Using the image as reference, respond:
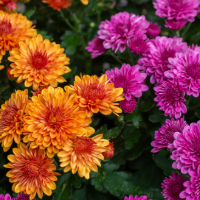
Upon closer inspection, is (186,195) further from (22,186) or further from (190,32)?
(190,32)

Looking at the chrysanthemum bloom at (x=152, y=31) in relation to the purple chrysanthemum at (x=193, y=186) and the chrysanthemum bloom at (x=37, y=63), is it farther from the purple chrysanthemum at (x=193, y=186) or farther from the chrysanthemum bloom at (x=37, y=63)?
the purple chrysanthemum at (x=193, y=186)

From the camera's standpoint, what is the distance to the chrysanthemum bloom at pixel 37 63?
47.8 inches

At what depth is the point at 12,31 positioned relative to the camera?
52.2 inches

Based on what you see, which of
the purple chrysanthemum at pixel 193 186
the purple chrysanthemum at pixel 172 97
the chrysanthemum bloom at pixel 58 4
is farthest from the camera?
the chrysanthemum bloom at pixel 58 4


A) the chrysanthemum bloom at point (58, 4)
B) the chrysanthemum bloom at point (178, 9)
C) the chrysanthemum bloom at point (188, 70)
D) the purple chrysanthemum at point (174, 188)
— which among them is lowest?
the purple chrysanthemum at point (174, 188)

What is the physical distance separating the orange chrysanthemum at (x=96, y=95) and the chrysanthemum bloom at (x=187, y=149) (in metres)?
0.28

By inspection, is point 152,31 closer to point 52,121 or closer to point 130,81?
point 130,81

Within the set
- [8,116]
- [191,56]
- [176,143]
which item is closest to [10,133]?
[8,116]

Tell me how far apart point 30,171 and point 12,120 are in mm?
248

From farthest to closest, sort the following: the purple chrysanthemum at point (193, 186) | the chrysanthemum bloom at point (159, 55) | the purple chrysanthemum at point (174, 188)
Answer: the chrysanthemum bloom at point (159, 55), the purple chrysanthemum at point (174, 188), the purple chrysanthemum at point (193, 186)

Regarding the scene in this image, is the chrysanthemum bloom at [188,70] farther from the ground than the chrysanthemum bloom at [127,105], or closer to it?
farther from the ground

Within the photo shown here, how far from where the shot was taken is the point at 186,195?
3.15ft

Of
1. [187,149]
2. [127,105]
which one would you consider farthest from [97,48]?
[187,149]

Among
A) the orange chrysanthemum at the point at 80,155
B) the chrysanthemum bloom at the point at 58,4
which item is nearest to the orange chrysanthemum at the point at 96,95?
the orange chrysanthemum at the point at 80,155
